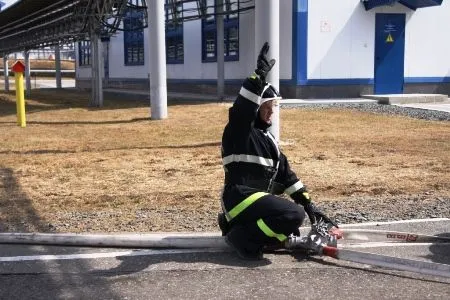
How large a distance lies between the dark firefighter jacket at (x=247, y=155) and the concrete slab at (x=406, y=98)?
47.4 feet

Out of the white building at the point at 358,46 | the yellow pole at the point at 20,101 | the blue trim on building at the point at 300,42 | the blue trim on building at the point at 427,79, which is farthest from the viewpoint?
the blue trim on building at the point at 427,79

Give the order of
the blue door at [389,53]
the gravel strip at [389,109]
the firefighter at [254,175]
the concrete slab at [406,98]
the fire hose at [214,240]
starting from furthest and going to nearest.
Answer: the blue door at [389,53] → the concrete slab at [406,98] → the gravel strip at [389,109] → the fire hose at [214,240] → the firefighter at [254,175]

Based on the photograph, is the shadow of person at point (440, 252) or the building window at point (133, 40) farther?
the building window at point (133, 40)

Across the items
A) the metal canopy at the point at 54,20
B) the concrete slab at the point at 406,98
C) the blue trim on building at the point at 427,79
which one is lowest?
the concrete slab at the point at 406,98

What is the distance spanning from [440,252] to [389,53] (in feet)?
53.3

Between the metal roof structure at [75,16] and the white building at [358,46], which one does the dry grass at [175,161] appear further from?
the metal roof structure at [75,16]

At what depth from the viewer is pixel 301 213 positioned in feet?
15.6

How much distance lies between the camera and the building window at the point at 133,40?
2914cm

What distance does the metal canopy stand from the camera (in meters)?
19.5

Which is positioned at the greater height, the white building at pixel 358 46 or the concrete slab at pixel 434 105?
the white building at pixel 358 46

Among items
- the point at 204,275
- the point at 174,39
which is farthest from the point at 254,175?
the point at 174,39

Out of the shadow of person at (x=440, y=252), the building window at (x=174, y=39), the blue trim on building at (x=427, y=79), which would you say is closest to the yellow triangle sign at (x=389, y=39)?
the blue trim on building at (x=427, y=79)

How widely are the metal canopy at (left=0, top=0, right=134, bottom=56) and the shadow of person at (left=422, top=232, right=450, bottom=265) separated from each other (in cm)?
1546

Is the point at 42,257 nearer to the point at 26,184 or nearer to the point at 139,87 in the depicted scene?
the point at 26,184
